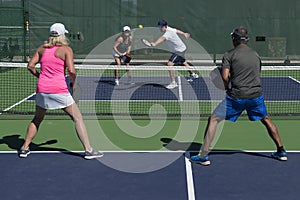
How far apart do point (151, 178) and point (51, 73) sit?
1.93 metres

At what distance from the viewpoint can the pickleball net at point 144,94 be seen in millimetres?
10737

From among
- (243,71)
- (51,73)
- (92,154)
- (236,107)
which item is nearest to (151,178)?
(92,154)

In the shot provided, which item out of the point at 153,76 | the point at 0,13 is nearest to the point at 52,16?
the point at 0,13

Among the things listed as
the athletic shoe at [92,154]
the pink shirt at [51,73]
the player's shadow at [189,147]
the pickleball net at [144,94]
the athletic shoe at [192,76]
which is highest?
the pink shirt at [51,73]

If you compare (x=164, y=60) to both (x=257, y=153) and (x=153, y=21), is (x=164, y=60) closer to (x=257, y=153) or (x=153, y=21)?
(x=153, y=21)

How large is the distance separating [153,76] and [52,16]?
7006 millimetres

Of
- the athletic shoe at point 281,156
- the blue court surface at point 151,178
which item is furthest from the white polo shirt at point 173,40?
the athletic shoe at point 281,156

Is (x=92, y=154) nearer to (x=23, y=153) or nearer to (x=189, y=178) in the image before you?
(x=23, y=153)

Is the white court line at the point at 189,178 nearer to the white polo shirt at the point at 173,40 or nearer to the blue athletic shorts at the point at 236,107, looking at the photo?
the blue athletic shorts at the point at 236,107

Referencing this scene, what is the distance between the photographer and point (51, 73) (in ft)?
23.0

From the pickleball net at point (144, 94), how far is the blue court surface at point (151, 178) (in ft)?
10.8

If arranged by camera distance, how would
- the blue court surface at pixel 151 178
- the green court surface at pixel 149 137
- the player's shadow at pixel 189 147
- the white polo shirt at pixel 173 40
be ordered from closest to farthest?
the blue court surface at pixel 151 178 → the player's shadow at pixel 189 147 → the green court surface at pixel 149 137 → the white polo shirt at pixel 173 40

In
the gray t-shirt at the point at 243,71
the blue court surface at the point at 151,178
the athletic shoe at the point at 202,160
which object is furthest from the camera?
the athletic shoe at the point at 202,160

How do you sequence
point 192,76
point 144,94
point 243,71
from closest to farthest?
1. point 243,71
2. point 144,94
3. point 192,76
